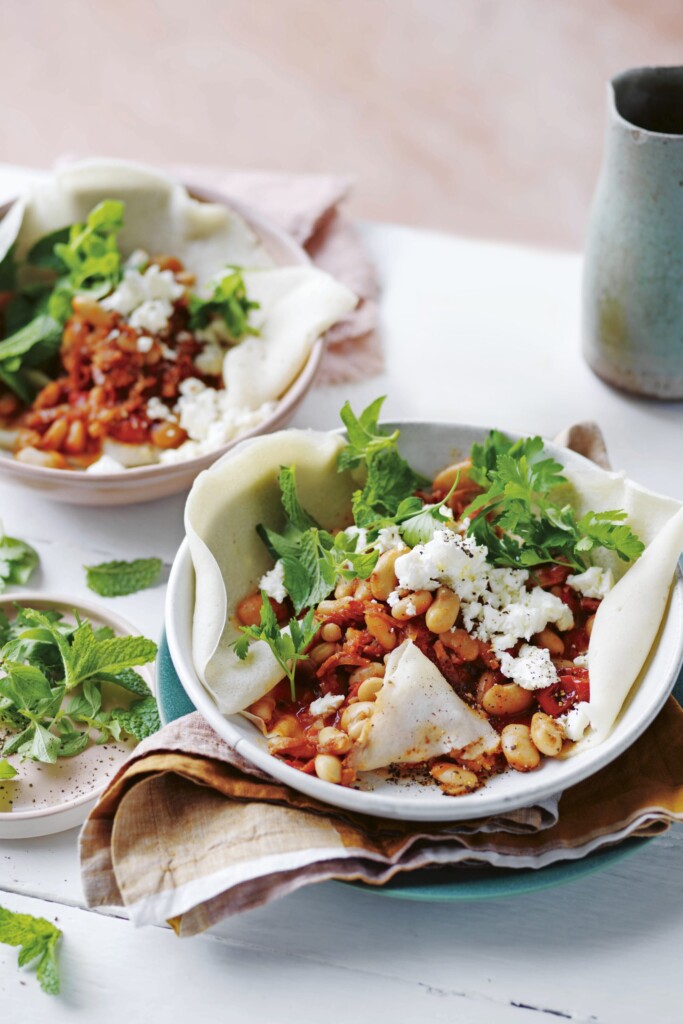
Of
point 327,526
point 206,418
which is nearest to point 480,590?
point 327,526

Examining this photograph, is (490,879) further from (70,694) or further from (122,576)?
(122,576)

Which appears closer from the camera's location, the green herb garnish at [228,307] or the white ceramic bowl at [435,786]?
the white ceramic bowl at [435,786]

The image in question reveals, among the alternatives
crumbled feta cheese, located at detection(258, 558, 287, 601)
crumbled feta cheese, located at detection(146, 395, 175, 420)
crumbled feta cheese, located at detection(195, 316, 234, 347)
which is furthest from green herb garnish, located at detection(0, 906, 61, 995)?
crumbled feta cheese, located at detection(195, 316, 234, 347)

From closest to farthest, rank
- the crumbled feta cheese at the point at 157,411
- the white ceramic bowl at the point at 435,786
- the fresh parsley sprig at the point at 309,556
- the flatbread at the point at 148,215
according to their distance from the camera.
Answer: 1. the white ceramic bowl at the point at 435,786
2. the fresh parsley sprig at the point at 309,556
3. the crumbled feta cheese at the point at 157,411
4. the flatbread at the point at 148,215

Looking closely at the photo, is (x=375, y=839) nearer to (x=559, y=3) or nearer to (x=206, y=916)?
(x=206, y=916)

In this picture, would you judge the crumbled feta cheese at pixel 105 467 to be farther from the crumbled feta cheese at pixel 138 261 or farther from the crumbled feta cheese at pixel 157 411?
the crumbled feta cheese at pixel 138 261

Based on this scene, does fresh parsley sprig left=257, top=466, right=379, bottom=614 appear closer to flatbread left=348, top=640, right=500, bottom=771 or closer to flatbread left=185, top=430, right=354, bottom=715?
flatbread left=185, top=430, right=354, bottom=715

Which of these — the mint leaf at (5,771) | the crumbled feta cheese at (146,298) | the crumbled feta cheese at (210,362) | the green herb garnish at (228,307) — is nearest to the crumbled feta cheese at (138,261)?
the crumbled feta cheese at (146,298)
